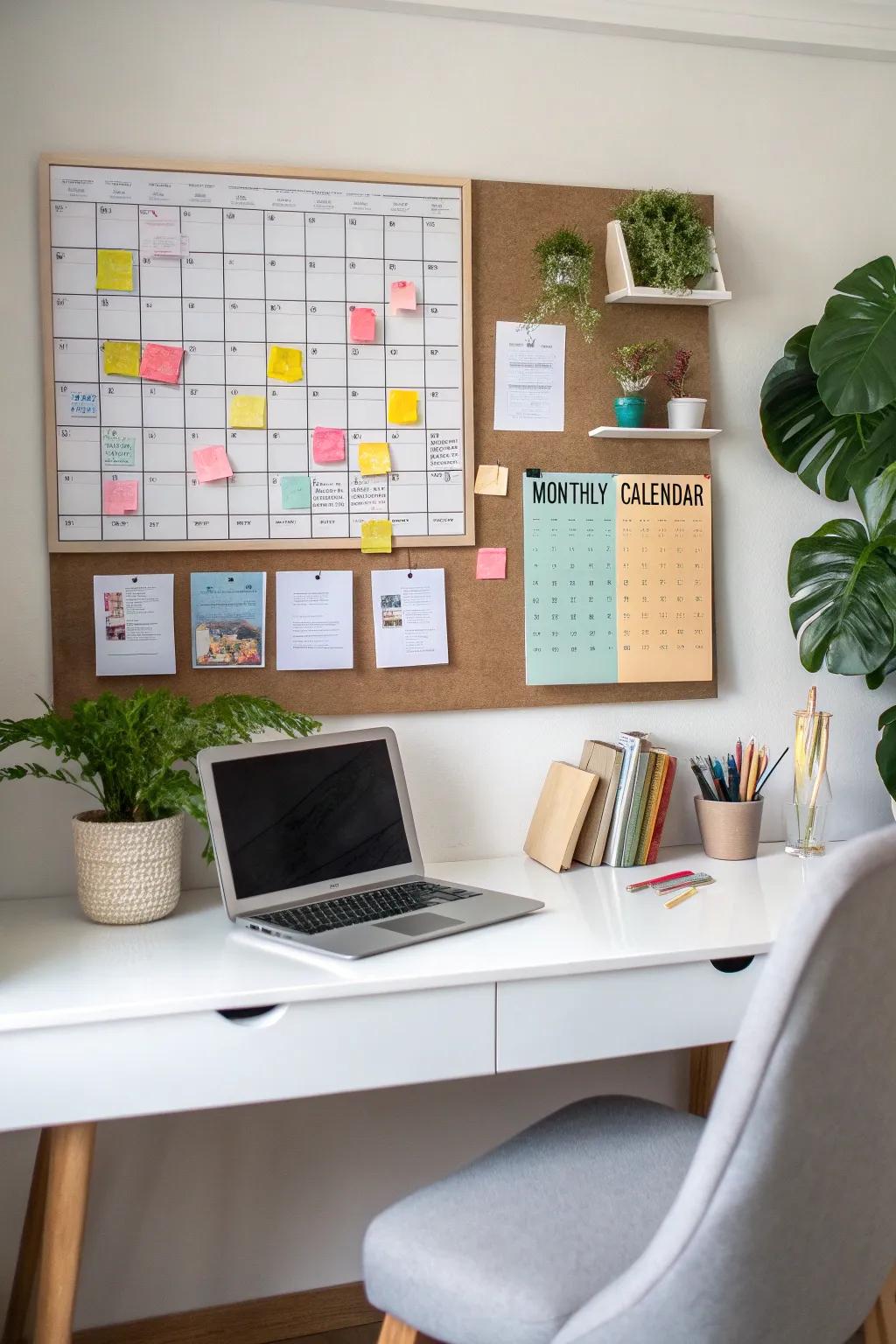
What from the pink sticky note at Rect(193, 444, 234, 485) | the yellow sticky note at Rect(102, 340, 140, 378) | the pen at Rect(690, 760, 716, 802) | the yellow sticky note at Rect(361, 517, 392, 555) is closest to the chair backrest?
the pen at Rect(690, 760, 716, 802)

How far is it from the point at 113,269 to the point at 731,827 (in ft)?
4.59

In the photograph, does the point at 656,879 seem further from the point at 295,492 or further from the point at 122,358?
the point at 122,358

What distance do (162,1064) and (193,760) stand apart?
0.60 m

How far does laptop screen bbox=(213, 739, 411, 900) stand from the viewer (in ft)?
5.51

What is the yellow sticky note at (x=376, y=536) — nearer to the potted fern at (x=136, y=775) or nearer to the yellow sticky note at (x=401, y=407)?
the yellow sticky note at (x=401, y=407)

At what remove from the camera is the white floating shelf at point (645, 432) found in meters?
2.05

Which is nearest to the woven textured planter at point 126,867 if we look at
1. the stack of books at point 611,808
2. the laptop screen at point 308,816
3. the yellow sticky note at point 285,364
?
the laptop screen at point 308,816

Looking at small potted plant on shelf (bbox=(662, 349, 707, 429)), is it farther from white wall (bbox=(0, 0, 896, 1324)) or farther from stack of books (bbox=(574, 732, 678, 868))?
stack of books (bbox=(574, 732, 678, 868))

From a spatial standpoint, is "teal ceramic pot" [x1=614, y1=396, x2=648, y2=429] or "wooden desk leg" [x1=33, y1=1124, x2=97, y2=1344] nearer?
"wooden desk leg" [x1=33, y1=1124, x2=97, y2=1344]

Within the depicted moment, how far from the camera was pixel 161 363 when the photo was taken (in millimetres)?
1895

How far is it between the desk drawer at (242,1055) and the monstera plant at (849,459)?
2.96ft

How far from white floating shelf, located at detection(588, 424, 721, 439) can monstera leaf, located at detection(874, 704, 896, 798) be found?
597 millimetres

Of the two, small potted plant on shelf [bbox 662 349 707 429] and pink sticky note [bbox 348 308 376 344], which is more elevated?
pink sticky note [bbox 348 308 376 344]

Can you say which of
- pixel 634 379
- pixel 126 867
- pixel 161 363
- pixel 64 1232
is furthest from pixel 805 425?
pixel 64 1232
